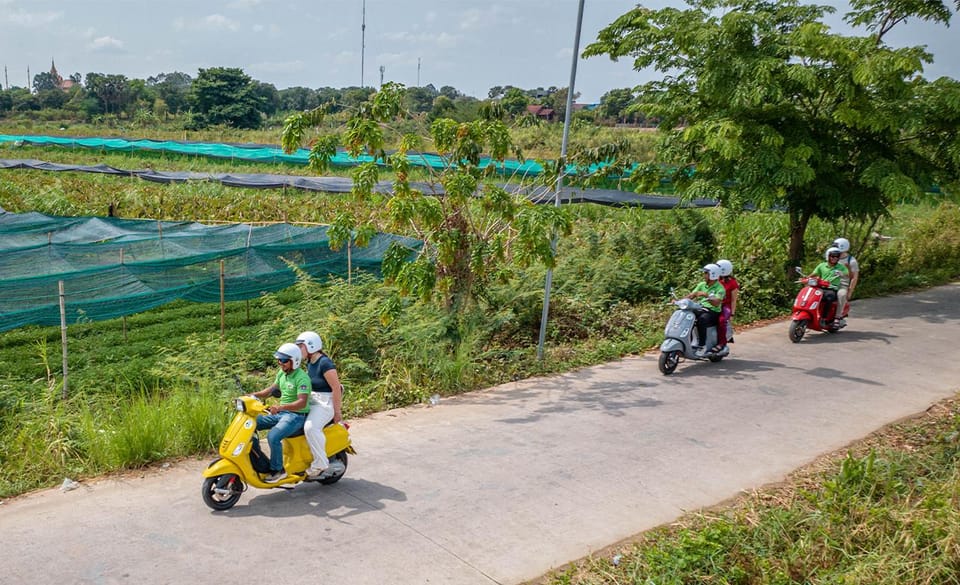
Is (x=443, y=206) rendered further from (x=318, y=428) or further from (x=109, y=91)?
(x=109, y=91)

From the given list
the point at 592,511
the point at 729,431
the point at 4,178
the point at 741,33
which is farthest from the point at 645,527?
the point at 4,178

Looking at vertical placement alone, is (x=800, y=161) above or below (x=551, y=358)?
above

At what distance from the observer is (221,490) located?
236 inches

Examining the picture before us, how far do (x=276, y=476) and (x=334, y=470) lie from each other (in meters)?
0.49

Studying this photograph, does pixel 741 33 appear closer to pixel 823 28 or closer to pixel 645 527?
pixel 823 28

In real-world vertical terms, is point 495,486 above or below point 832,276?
below

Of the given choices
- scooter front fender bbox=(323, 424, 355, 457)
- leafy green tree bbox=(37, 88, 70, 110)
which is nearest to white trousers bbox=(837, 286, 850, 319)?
scooter front fender bbox=(323, 424, 355, 457)

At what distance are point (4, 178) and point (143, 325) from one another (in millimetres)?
18271

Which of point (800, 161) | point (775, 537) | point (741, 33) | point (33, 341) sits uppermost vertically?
point (741, 33)

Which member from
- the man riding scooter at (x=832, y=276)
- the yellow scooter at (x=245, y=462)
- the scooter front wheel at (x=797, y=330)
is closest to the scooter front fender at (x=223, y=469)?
the yellow scooter at (x=245, y=462)

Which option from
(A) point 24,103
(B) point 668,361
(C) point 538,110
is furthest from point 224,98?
(B) point 668,361

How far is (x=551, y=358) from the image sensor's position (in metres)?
10.4

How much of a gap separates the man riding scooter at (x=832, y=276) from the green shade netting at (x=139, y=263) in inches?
253

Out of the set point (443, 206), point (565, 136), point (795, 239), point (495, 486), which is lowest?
point (495, 486)
